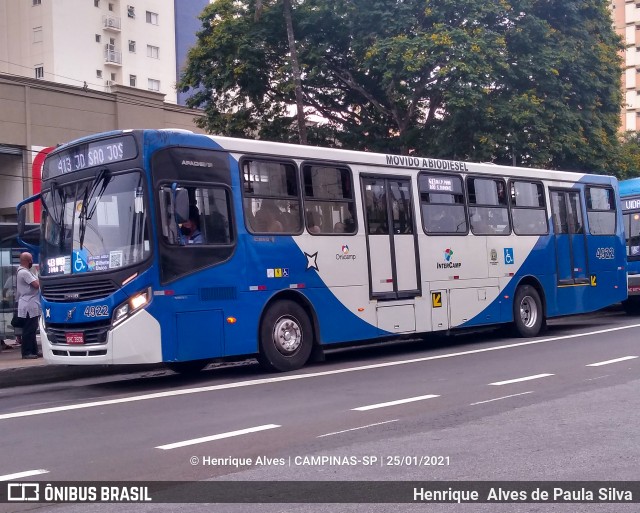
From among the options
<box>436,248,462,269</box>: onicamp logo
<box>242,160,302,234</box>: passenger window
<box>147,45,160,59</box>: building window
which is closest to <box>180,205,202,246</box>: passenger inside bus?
<box>242,160,302,234</box>: passenger window

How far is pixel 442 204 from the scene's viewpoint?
628 inches

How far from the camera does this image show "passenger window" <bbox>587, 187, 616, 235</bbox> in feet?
65.2

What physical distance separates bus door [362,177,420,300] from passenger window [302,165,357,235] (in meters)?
0.40

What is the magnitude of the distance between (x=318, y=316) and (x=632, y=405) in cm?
520

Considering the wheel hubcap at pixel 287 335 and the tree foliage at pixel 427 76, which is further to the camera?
the tree foliage at pixel 427 76

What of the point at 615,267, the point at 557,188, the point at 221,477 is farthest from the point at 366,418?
the point at 615,267

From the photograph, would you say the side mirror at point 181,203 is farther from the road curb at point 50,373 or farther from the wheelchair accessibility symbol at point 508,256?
the wheelchair accessibility symbol at point 508,256

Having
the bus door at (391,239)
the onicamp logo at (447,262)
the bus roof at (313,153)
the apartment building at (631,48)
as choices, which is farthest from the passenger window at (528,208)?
the apartment building at (631,48)

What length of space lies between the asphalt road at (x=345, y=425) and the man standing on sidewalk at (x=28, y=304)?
7.48 feet

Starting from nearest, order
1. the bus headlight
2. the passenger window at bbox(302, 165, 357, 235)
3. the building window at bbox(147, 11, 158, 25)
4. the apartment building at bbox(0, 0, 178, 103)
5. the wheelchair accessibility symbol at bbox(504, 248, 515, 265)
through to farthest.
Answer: the bus headlight, the passenger window at bbox(302, 165, 357, 235), the wheelchair accessibility symbol at bbox(504, 248, 515, 265), the apartment building at bbox(0, 0, 178, 103), the building window at bbox(147, 11, 158, 25)

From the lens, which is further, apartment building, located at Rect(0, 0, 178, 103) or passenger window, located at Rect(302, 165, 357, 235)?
apartment building, located at Rect(0, 0, 178, 103)

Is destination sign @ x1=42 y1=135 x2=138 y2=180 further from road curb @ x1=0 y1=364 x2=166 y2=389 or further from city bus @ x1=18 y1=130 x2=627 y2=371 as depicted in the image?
road curb @ x1=0 y1=364 x2=166 y2=389

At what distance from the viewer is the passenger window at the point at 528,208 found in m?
17.7

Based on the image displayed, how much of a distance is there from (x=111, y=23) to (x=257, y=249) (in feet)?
136
